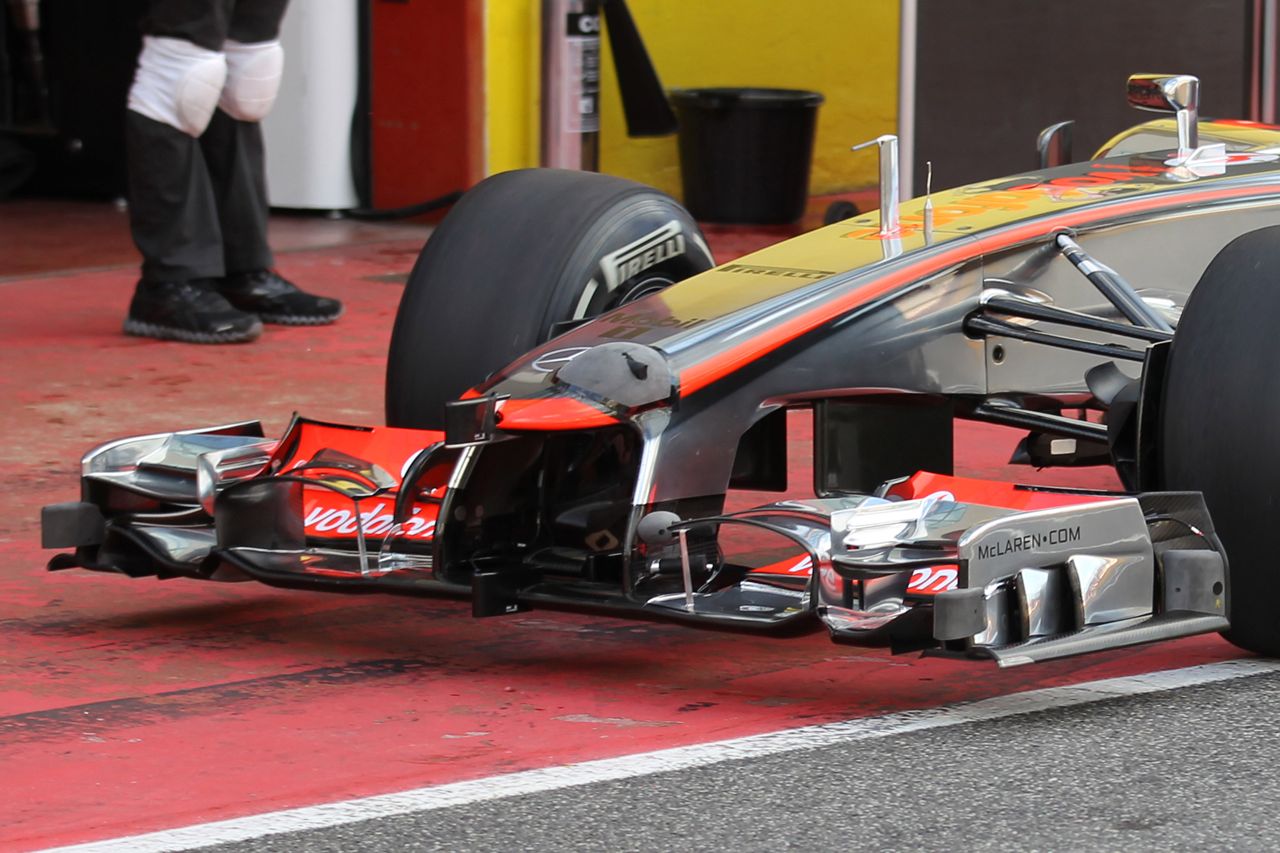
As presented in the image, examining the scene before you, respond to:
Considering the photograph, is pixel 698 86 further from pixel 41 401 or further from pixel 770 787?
pixel 770 787

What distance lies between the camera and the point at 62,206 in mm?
11219

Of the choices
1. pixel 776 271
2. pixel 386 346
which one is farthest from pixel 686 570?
pixel 386 346

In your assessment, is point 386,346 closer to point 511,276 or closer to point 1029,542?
point 511,276

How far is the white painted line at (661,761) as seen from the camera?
3207 mm

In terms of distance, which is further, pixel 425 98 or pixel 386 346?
pixel 425 98

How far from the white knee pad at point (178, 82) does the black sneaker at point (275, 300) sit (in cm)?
75

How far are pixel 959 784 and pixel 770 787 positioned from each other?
286 millimetres

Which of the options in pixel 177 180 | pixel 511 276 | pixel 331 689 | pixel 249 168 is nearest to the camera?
pixel 331 689

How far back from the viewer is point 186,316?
7711mm

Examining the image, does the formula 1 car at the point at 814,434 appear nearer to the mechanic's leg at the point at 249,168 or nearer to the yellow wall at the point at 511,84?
the mechanic's leg at the point at 249,168

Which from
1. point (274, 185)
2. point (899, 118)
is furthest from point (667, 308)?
point (274, 185)

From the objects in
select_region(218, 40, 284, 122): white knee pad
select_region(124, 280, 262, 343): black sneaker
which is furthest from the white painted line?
select_region(218, 40, 284, 122): white knee pad

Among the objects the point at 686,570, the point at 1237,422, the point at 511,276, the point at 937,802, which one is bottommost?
the point at 937,802

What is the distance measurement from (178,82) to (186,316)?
81cm
